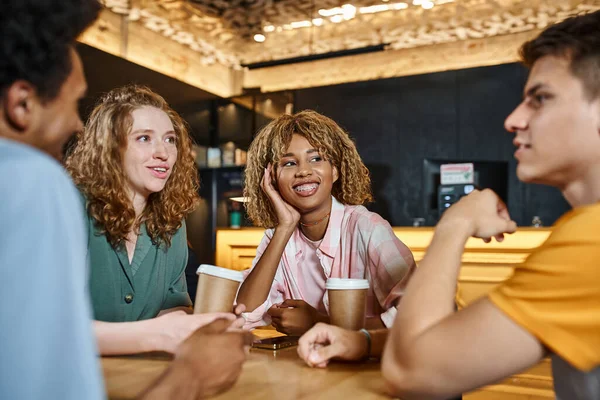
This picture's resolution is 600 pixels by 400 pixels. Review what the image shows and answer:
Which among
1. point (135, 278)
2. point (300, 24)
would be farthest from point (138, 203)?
point (300, 24)

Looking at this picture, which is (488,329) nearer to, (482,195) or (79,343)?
(482,195)

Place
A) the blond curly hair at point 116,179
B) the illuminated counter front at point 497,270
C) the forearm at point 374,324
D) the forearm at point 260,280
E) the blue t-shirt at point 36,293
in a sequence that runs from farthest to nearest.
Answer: the illuminated counter front at point 497,270 < the forearm at point 260,280 < the blond curly hair at point 116,179 < the forearm at point 374,324 < the blue t-shirt at point 36,293

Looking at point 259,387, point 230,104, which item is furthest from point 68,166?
point 230,104

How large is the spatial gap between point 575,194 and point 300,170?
1.30 m

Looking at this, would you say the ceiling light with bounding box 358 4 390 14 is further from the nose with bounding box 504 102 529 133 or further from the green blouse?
the nose with bounding box 504 102 529 133

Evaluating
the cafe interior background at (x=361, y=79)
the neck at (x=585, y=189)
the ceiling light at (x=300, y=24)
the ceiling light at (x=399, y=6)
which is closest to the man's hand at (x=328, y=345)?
the neck at (x=585, y=189)

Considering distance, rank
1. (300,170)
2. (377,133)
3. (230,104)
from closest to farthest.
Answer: (300,170) → (377,133) → (230,104)

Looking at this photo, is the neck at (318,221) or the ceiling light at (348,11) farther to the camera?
the ceiling light at (348,11)

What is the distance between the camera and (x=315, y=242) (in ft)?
7.29

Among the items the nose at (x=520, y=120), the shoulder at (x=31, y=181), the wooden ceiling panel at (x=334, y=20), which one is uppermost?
the wooden ceiling panel at (x=334, y=20)

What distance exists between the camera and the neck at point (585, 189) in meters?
0.99

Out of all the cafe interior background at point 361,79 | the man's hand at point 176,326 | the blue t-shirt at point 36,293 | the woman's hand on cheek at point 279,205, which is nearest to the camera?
the blue t-shirt at point 36,293

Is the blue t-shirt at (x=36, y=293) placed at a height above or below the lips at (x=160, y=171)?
below

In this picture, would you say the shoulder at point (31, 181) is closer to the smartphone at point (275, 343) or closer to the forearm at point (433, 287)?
the forearm at point (433, 287)
